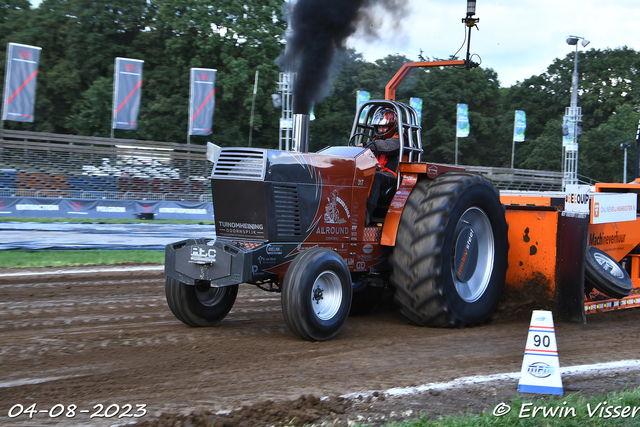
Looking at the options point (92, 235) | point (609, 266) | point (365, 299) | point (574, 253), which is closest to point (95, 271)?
point (92, 235)

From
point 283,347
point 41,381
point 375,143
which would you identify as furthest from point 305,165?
point 41,381

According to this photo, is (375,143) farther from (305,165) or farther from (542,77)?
(542,77)

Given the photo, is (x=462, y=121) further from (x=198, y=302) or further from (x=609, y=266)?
(x=198, y=302)

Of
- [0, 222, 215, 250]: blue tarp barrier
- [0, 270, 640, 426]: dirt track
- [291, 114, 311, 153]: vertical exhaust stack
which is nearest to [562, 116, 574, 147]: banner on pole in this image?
[0, 222, 215, 250]: blue tarp barrier

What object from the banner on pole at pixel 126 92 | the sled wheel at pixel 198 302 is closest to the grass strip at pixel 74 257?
the sled wheel at pixel 198 302

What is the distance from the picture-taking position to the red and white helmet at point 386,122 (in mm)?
7047

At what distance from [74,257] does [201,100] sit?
56.4 feet

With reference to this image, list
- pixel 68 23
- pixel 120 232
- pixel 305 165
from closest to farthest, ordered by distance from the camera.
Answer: pixel 305 165
pixel 120 232
pixel 68 23

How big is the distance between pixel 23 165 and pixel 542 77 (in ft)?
155

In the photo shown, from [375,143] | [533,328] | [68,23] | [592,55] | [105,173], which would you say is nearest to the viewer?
[533,328]

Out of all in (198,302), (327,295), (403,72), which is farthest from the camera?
(403,72)

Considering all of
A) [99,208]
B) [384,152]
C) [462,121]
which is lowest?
[99,208]

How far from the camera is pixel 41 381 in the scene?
14.4ft

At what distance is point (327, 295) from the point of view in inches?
230
